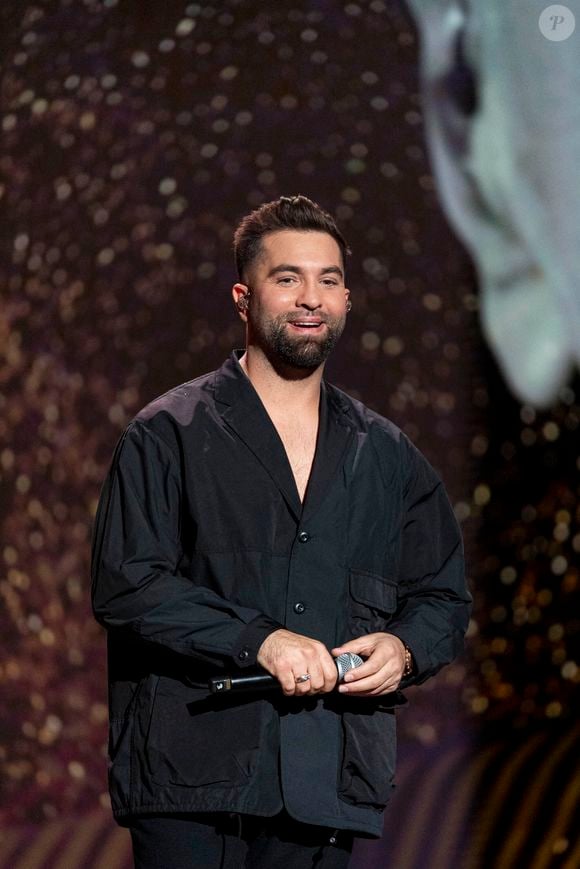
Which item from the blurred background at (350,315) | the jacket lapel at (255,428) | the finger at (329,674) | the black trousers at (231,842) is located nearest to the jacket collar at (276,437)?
the jacket lapel at (255,428)

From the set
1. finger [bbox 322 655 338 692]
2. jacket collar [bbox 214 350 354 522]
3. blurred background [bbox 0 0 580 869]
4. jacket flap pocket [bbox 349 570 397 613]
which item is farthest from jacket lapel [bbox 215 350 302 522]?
blurred background [bbox 0 0 580 869]

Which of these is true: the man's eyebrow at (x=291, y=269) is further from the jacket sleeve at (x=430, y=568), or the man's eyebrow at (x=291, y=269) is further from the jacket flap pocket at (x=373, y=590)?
the jacket flap pocket at (x=373, y=590)

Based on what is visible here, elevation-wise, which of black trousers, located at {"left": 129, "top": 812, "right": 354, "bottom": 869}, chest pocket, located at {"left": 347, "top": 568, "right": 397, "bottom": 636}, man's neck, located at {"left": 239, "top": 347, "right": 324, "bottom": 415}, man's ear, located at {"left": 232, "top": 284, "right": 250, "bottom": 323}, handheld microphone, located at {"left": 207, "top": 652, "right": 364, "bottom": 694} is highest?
man's ear, located at {"left": 232, "top": 284, "right": 250, "bottom": 323}

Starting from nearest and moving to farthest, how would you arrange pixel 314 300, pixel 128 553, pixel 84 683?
pixel 128 553, pixel 314 300, pixel 84 683

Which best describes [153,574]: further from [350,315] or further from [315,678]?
[350,315]

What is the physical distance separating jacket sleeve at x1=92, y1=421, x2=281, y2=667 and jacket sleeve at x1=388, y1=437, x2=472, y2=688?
0.25 metres

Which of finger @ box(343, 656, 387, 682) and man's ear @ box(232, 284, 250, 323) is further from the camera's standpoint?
man's ear @ box(232, 284, 250, 323)

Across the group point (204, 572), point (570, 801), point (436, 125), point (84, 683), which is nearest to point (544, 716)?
point (570, 801)

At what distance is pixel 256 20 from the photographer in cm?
288

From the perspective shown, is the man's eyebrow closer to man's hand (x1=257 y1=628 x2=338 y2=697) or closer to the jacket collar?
the jacket collar

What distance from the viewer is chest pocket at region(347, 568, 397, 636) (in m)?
1.73

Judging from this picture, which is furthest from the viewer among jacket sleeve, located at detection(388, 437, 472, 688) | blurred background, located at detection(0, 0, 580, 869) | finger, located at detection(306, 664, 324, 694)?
blurred background, located at detection(0, 0, 580, 869)

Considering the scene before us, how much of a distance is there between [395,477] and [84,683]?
4.04ft

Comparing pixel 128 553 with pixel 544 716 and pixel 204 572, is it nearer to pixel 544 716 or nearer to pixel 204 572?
pixel 204 572
